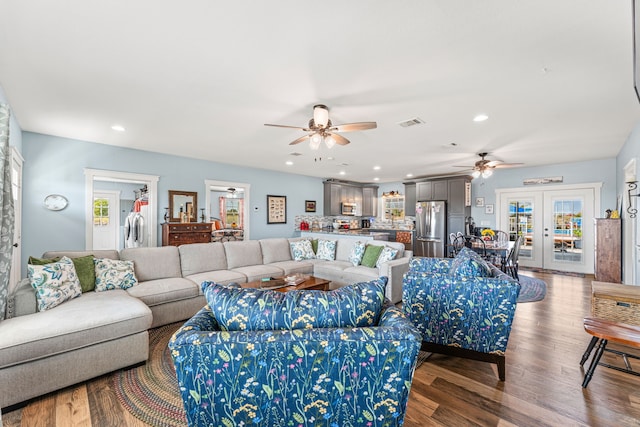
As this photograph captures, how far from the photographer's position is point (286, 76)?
2.41 m

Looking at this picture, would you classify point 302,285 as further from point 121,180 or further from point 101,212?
point 101,212

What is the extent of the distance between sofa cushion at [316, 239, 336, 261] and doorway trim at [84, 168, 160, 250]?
3.31m

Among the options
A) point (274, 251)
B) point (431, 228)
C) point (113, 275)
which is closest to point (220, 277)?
point (113, 275)

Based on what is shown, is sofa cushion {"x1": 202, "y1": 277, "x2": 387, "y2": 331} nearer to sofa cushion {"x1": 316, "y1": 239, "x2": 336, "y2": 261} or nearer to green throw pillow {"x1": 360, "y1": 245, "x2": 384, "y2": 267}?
green throw pillow {"x1": 360, "y1": 245, "x2": 384, "y2": 267}

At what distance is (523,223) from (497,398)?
644 centimetres

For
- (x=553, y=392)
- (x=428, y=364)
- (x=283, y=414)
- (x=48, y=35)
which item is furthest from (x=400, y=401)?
(x=48, y=35)

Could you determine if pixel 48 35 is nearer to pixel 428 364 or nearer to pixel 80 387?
pixel 80 387

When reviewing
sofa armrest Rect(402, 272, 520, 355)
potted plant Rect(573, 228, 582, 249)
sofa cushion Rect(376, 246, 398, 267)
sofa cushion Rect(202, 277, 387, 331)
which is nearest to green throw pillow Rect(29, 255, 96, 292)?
sofa cushion Rect(202, 277, 387, 331)

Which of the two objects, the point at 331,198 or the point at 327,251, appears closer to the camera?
the point at 327,251

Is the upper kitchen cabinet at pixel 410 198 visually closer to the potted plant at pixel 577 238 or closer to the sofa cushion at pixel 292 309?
the potted plant at pixel 577 238

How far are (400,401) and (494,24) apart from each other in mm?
2245

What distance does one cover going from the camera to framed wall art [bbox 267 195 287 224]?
290 inches

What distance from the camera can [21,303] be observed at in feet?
7.50

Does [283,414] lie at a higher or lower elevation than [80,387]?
higher
